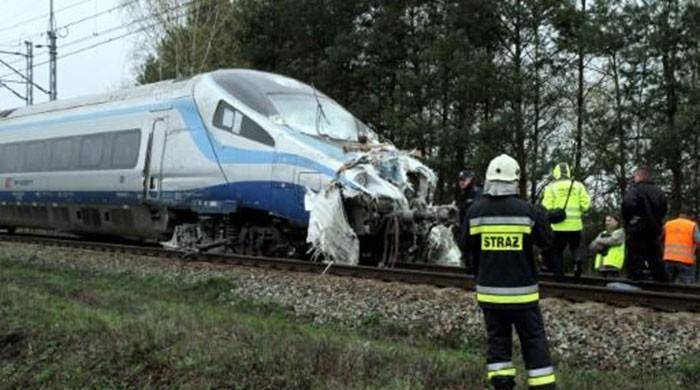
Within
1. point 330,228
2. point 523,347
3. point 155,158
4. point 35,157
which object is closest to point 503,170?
point 523,347

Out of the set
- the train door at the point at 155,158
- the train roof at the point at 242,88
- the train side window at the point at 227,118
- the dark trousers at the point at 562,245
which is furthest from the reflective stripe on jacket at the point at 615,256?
the train door at the point at 155,158

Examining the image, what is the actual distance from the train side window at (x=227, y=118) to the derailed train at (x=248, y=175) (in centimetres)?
2

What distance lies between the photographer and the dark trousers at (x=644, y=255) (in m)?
10.1

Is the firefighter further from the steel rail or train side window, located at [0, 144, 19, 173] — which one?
train side window, located at [0, 144, 19, 173]

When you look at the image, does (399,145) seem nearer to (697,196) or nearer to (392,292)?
(697,196)

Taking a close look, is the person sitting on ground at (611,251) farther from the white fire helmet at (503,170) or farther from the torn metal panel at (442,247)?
the white fire helmet at (503,170)

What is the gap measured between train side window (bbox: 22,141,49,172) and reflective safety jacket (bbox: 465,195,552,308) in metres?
15.1

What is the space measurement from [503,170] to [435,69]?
2114cm

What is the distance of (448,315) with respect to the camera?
8.19m

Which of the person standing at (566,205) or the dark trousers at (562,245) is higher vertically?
the person standing at (566,205)

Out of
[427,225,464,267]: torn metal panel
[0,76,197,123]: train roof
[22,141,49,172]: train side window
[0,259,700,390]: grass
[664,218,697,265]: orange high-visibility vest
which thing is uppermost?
[0,76,197,123]: train roof

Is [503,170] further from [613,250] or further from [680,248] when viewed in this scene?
[680,248]

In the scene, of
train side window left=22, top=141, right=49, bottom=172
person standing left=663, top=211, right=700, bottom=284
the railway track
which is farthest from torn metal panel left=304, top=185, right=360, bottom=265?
train side window left=22, top=141, right=49, bottom=172

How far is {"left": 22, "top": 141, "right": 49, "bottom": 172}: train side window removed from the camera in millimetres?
18625
